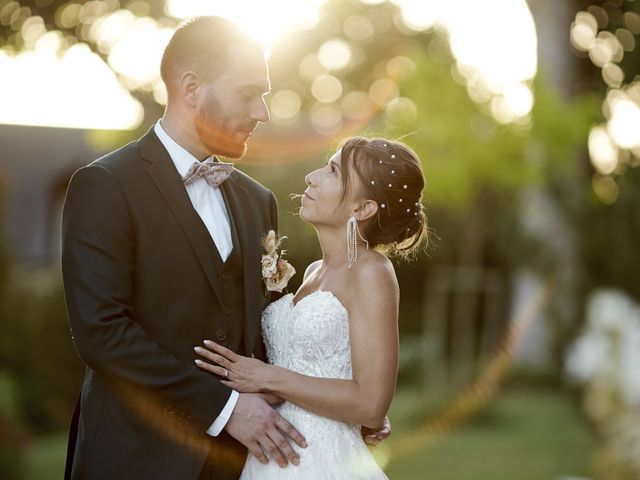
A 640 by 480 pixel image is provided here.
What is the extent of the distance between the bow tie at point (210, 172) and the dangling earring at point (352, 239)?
526mm

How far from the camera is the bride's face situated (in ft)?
12.8

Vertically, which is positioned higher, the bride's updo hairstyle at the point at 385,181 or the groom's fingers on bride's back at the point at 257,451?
the bride's updo hairstyle at the point at 385,181

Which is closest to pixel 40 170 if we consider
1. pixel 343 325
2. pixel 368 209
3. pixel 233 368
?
pixel 368 209

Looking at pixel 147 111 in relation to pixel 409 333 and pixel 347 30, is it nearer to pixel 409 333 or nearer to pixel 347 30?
pixel 409 333

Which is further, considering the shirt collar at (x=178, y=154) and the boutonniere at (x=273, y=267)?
the boutonniere at (x=273, y=267)

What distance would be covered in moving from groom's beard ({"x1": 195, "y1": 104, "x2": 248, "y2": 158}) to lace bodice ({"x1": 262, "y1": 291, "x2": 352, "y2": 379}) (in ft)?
2.18

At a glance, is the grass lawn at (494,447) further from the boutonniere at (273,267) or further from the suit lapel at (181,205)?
the suit lapel at (181,205)

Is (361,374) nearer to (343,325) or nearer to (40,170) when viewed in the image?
(343,325)

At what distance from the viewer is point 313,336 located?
3.78m

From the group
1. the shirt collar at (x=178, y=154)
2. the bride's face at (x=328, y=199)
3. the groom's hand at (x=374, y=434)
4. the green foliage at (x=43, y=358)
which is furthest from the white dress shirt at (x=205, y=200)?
the green foliage at (x=43, y=358)

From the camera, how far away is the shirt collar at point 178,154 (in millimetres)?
3711

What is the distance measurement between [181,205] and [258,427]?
857mm

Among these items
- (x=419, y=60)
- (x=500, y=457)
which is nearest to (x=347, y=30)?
(x=419, y=60)

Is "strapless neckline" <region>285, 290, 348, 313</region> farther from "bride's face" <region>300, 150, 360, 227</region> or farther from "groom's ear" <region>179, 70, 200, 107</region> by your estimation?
"groom's ear" <region>179, 70, 200, 107</region>
